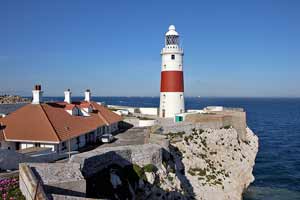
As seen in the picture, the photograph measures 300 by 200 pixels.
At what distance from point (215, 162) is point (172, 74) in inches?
472

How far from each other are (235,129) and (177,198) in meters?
16.0

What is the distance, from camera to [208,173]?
27.0 m

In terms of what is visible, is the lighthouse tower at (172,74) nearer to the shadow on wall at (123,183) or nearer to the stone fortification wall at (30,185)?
the shadow on wall at (123,183)

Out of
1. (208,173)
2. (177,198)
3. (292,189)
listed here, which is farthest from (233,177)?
(177,198)

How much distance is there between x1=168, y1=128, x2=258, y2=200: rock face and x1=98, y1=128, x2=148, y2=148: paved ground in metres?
3.08

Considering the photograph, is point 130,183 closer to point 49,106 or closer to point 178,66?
point 49,106

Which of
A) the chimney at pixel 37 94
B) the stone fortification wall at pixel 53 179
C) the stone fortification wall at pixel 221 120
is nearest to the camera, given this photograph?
the stone fortification wall at pixel 53 179

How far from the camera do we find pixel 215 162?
29.0m

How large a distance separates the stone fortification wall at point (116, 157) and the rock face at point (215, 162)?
5.65m

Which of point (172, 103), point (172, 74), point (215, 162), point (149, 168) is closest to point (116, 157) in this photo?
point (149, 168)

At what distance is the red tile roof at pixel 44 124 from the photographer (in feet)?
68.1

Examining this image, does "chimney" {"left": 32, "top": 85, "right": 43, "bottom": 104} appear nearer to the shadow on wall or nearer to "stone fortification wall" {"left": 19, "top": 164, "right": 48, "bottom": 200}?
the shadow on wall

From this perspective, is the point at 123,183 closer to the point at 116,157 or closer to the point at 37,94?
the point at 116,157

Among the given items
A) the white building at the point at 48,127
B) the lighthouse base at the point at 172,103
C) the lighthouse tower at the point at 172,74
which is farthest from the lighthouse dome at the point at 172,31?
the white building at the point at 48,127
